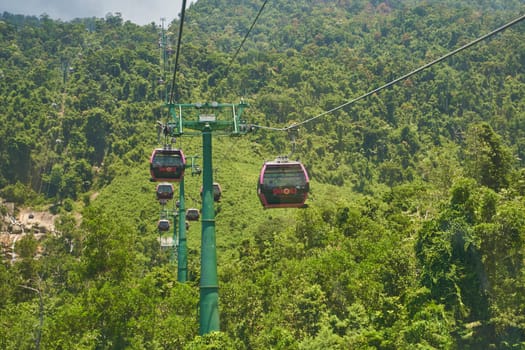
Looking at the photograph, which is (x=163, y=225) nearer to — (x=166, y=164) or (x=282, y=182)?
(x=166, y=164)

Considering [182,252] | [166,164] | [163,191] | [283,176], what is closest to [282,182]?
[283,176]

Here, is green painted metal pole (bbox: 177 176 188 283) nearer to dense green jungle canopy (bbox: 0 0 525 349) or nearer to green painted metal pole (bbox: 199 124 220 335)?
dense green jungle canopy (bbox: 0 0 525 349)

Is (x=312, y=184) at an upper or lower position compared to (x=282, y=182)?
upper

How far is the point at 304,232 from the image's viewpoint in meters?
39.1

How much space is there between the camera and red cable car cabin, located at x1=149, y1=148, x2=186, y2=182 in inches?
854

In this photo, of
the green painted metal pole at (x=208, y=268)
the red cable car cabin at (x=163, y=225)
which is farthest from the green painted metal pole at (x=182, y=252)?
the green painted metal pole at (x=208, y=268)

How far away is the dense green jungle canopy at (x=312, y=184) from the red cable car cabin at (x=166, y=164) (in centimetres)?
539

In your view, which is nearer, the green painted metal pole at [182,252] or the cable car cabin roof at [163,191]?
the cable car cabin roof at [163,191]

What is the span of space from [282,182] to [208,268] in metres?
3.90

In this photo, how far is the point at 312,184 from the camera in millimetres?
72375

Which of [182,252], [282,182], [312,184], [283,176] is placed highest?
[312,184]

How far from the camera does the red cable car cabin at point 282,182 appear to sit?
17.0m

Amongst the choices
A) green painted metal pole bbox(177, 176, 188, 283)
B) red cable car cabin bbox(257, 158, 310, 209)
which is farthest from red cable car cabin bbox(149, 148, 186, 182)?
green painted metal pole bbox(177, 176, 188, 283)

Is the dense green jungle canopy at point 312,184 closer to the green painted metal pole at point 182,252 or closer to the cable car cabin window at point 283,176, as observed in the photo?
the green painted metal pole at point 182,252
